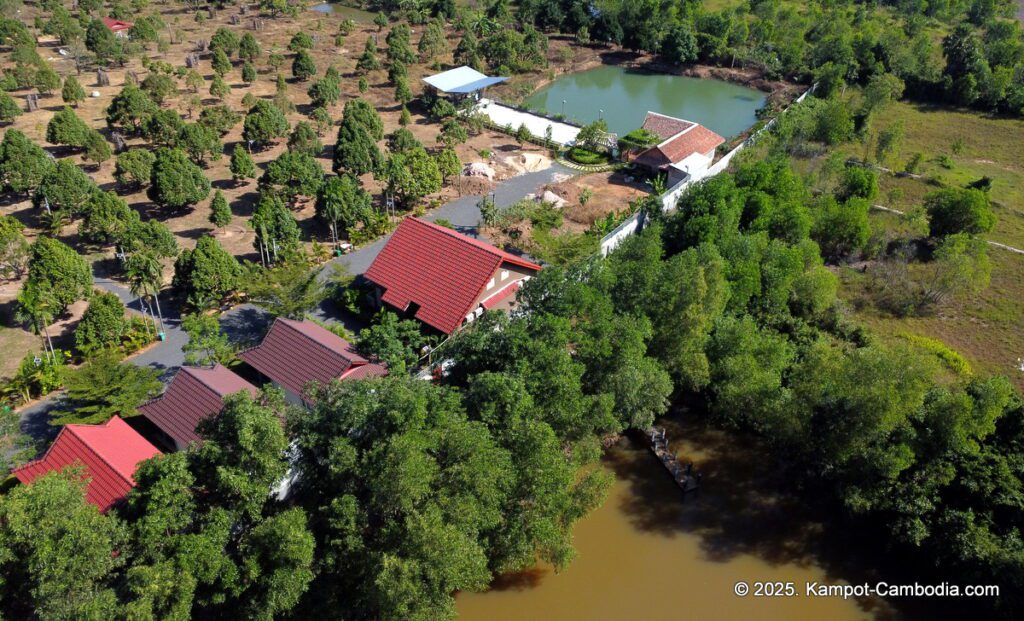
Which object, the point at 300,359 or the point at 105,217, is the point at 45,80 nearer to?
the point at 105,217

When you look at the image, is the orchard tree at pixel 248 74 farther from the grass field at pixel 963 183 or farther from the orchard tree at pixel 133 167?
the grass field at pixel 963 183

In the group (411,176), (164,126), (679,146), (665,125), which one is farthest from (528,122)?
(164,126)

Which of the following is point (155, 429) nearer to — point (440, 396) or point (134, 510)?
point (134, 510)

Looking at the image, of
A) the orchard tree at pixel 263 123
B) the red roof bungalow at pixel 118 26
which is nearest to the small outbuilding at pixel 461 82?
the orchard tree at pixel 263 123

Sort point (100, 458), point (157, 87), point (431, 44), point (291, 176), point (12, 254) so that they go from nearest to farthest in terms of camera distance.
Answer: point (100, 458)
point (12, 254)
point (291, 176)
point (157, 87)
point (431, 44)

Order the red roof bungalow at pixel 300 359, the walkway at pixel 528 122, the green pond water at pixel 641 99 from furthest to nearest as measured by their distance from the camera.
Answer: the green pond water at pixel 641 99 → the walkway at pixel 528 122 → the red roof bungalow at pixel 300 359

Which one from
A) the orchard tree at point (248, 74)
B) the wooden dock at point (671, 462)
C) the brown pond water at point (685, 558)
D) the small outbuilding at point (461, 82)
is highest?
the small outbuilding at point (461, 82)

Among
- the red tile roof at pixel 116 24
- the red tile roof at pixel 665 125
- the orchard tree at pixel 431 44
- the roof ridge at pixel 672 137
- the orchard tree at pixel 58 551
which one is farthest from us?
the red tile roof at pixel 116 24
